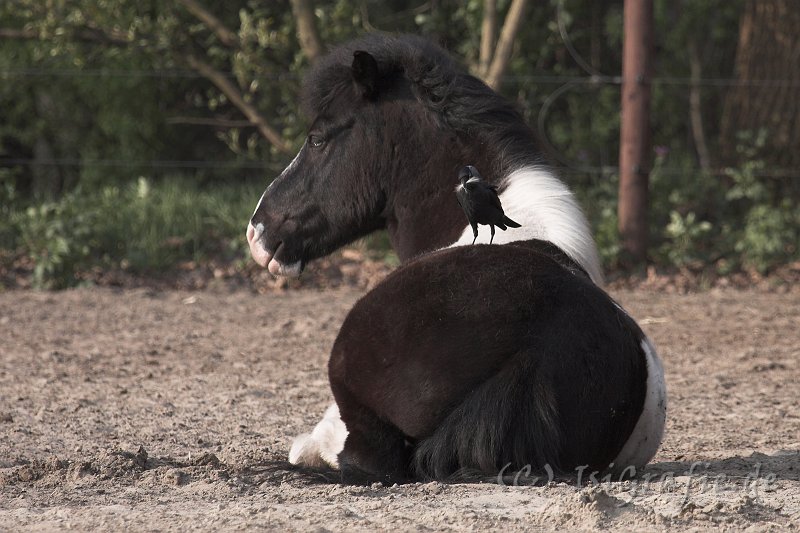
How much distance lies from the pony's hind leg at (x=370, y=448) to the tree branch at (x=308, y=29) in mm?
6211

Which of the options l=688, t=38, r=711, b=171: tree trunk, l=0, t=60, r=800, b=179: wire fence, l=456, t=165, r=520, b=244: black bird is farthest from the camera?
l=688, t=38, r=711, b=171: tree trunk

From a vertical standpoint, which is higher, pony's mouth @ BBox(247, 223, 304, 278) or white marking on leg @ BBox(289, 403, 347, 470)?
pony's mouth @ BBox(247, 223, 304, 278)

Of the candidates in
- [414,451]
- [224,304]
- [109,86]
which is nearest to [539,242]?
[414,451]

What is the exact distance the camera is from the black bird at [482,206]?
3.43 metres

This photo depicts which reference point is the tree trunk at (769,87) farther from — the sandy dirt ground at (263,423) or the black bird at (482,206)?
the black bird at (482,206)

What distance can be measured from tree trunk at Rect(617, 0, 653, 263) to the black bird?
5060mm

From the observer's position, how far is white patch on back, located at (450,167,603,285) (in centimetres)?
359

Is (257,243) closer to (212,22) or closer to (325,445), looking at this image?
(325,445)

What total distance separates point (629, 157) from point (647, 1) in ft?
3.78

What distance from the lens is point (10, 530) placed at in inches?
105

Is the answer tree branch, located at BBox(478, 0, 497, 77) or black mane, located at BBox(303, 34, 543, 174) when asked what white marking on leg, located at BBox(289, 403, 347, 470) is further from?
tree branch, located at BBox(478, 0, 497, 77)

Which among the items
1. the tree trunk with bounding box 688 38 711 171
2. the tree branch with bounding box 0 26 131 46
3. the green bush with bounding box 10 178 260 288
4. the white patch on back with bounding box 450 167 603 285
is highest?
the tree branch with bounding box 0 26 131 46

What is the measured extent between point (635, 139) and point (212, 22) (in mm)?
3643

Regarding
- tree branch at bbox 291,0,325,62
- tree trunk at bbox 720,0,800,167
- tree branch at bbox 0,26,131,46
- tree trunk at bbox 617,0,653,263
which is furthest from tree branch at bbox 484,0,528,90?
tree branch at bbox 0,26,131,46
